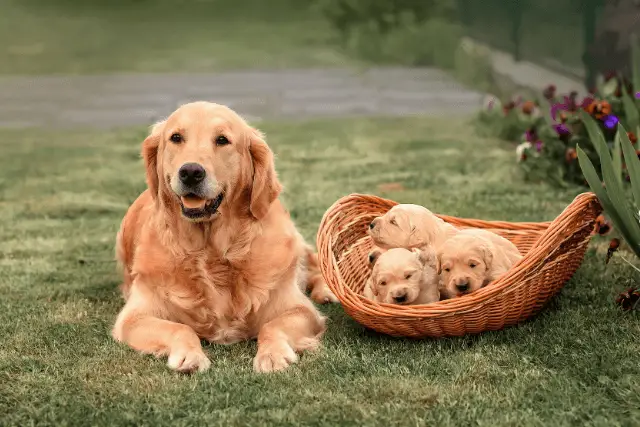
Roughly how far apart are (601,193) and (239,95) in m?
7.83

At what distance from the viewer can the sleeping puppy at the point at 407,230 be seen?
11.6ft

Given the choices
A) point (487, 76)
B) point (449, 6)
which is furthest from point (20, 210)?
point (449, 6)

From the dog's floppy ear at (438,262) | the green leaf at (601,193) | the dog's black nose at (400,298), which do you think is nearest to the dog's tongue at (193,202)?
the dog's black nose at (400,298)

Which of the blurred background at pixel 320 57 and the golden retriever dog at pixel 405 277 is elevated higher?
the golden retriever dog at pixel 405 277

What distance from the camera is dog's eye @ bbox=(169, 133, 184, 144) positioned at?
339 centimetres

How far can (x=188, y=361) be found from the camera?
3.19 metres

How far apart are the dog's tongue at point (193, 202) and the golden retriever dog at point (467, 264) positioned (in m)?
0.95

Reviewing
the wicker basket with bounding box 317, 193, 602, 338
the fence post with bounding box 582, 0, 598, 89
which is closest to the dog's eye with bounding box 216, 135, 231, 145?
the wicker basket with bounding box 317, 193, 602, 338

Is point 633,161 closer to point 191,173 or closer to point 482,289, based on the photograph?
point 482,289

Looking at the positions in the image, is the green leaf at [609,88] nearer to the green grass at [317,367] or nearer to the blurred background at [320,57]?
the green grass at [317,367]

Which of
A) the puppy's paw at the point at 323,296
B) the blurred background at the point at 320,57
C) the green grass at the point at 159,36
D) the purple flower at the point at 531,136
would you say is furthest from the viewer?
the green grass at the point at 159,36

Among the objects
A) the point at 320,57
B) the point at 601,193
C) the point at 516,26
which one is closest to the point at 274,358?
the point at 601,193

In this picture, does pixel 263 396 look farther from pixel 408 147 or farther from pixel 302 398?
pixel 408 147

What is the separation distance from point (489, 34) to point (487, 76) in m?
0.50
